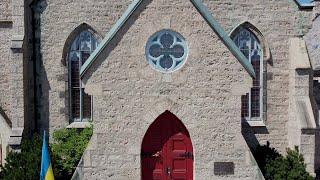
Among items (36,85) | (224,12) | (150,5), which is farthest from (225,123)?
(36,85)

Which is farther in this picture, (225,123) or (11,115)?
(11,115)

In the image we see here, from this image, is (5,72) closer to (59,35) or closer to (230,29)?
(59,35)

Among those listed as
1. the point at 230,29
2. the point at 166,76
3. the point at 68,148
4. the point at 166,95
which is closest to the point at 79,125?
the point at 68,148

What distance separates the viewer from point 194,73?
12.1 metres

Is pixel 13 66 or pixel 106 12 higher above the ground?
pixel 106 12

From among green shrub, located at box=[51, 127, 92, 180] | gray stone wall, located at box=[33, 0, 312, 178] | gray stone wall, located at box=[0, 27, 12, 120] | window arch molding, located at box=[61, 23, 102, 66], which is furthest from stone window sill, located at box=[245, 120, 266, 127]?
gray stone wall, located at box=[0, 27, 12, 120]

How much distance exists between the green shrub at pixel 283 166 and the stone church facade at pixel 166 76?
850mm

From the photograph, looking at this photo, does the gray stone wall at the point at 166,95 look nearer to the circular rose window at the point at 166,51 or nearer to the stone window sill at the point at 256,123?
the circular rose window at the point at 166,51

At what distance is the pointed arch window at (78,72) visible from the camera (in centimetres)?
1597

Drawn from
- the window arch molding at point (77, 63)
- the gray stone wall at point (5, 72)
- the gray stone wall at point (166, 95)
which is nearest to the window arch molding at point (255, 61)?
the gray stone wall at point (166, 95)

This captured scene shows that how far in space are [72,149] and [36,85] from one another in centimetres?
268

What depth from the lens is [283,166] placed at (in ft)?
44.7

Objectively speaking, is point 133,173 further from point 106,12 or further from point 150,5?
point 106,12

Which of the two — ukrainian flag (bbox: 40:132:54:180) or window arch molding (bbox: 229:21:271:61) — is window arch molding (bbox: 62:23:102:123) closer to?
ukrainian flag (bbox: 40:132:54:180)
